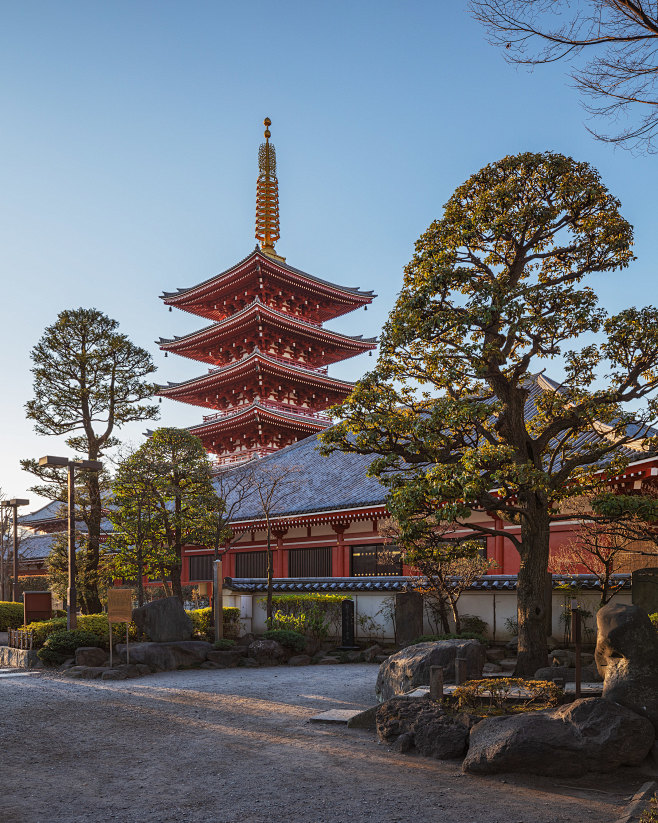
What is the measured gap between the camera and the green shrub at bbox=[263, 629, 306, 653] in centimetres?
1772

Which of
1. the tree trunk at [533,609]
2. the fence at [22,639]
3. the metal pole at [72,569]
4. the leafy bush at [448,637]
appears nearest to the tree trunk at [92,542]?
the fence at [22,639]

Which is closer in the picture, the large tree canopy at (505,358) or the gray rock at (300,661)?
the large tree canopy at (505,358)

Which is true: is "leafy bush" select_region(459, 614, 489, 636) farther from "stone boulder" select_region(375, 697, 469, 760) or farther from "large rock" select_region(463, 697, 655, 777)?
"large rock" select_region(463, 697, 655, 777)

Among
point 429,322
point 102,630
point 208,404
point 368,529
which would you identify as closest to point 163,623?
point 102,630

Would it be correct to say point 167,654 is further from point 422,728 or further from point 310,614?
point 422,728

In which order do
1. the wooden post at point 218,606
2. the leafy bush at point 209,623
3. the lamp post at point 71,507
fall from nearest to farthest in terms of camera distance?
1. the lamp post at point 71,507
2. the wooden post at point 218,606
3. the leafy bush at point 209,623

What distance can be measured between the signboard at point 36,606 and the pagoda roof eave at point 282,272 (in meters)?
22.1

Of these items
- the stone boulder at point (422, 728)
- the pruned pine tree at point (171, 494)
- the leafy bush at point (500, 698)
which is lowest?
the stone boulder at point (422, 728)

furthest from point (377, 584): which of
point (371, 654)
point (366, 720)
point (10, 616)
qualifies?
point (10, 616)

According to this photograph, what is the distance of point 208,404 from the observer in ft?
140

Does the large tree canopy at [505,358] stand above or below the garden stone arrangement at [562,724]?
above

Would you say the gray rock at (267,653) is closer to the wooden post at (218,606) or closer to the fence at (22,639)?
the wooden post at (218,606)

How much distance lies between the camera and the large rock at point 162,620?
16812 mm

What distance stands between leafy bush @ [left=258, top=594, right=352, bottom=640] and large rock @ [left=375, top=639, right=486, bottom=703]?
26.1 ft
